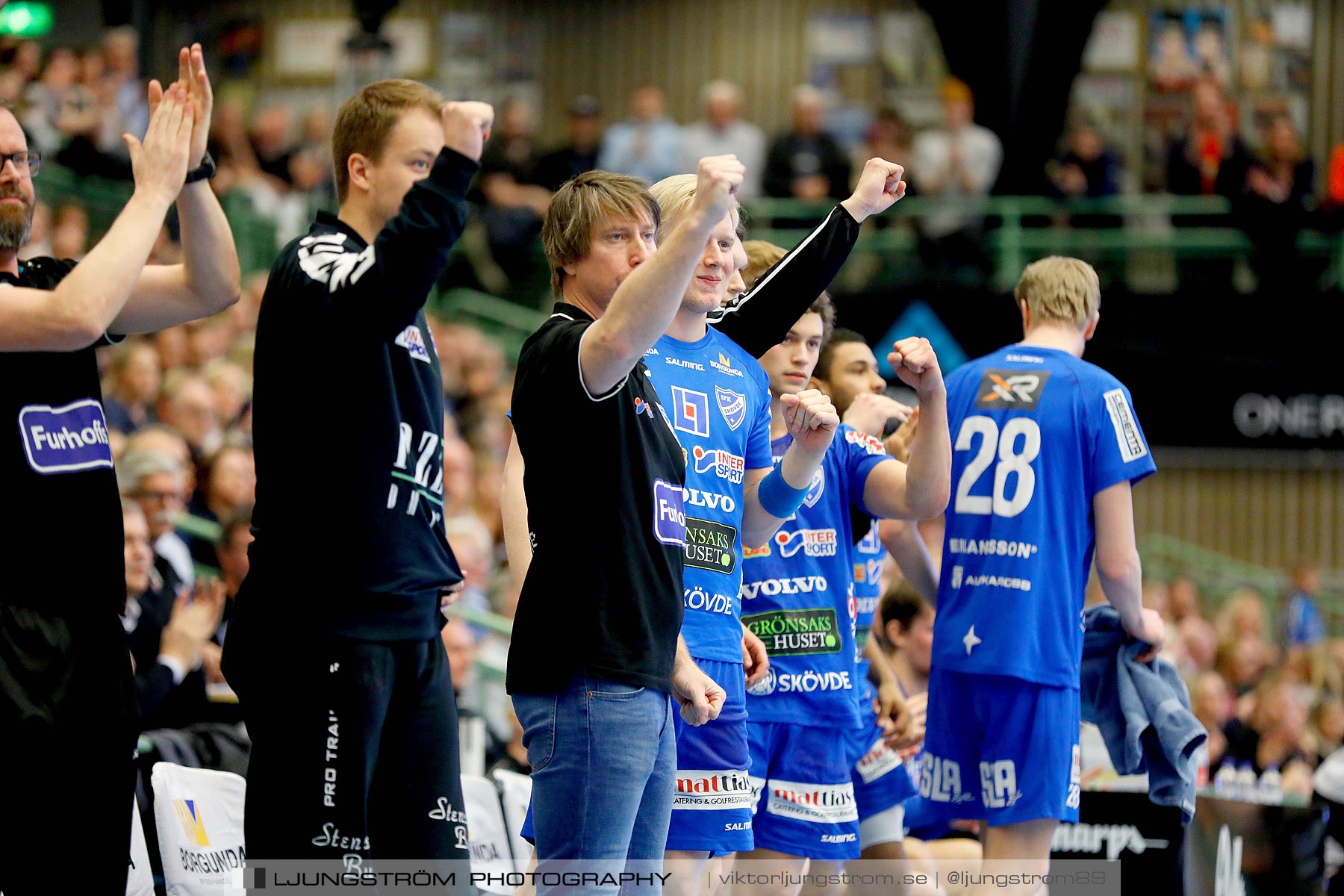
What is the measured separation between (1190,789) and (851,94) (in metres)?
12.6

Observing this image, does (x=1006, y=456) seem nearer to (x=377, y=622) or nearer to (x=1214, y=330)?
(x=377, y=622)

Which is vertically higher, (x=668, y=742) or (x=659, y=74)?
(x=659, y=74)

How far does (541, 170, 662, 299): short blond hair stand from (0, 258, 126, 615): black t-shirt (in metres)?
0.98

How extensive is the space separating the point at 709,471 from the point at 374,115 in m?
1.09

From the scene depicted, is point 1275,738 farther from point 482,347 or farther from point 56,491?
point 56,491

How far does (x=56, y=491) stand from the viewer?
291 centimetres

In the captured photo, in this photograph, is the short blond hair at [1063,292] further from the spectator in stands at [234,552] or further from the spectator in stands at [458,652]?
the spectator in stands at [234,552]

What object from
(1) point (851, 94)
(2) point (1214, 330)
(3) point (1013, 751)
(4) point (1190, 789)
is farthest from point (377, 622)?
(1) point (851, 94)

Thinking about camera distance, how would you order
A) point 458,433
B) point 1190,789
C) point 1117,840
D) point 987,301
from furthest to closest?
point 987,301
point 458,433
point 1117,840
point 1190,789

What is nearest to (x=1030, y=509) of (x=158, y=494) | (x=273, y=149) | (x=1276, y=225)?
(x=158, y=494)

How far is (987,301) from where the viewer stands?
474 inches

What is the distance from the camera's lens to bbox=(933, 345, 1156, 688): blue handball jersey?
14.6 feet

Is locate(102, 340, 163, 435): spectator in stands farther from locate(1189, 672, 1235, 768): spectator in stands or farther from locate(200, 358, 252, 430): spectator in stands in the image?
locate(1189, 672, 1235, 768): spectator in stands

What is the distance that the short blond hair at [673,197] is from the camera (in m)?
3.66
